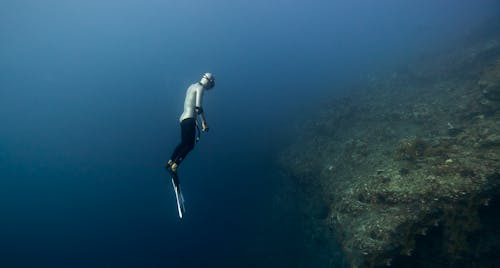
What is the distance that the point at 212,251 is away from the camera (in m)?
26.5

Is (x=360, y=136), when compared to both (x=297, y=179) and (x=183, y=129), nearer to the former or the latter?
(x=297, y=179)

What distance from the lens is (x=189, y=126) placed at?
8.55 m

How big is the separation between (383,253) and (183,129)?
764cm

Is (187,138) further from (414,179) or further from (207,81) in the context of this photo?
(414,179)

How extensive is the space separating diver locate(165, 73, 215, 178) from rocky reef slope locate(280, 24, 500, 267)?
22.7ft

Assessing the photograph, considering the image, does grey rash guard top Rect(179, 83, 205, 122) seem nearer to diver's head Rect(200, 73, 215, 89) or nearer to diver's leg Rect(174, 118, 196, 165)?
diver's leg Rect(174, 118, 196, 165)

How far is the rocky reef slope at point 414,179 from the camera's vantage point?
969cm

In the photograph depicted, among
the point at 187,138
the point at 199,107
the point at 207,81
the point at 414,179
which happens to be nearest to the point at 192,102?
the point at 199,107

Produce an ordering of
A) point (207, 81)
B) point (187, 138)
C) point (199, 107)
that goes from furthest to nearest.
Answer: point (207, 81), point (199, 107), point (187, 138)

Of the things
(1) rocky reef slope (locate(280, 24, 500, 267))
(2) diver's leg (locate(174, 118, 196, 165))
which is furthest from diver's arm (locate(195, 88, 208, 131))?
(1) rocky reef slope (locate(280, 24, 500, 267))

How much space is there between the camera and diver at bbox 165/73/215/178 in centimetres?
822

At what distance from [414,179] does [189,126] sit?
8.76 meters

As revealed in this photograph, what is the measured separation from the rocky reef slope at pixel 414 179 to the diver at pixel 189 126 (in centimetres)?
692

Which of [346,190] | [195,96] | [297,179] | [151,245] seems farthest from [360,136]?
[151,245]
